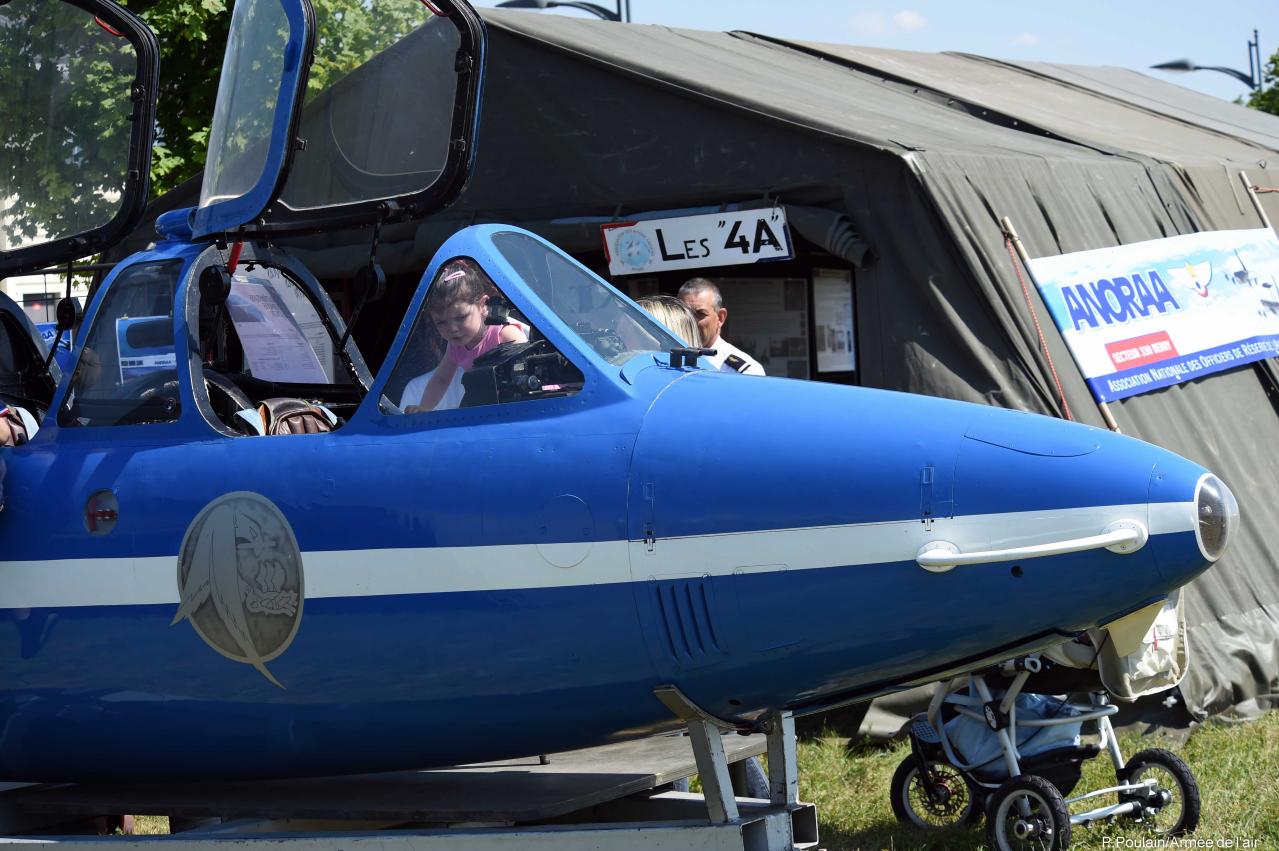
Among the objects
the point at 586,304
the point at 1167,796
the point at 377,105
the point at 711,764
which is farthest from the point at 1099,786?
the point at 377,105

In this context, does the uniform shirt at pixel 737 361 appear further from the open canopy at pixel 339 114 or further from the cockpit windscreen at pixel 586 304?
the cockpit windscreen at pixel 586 304

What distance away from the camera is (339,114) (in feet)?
16.9

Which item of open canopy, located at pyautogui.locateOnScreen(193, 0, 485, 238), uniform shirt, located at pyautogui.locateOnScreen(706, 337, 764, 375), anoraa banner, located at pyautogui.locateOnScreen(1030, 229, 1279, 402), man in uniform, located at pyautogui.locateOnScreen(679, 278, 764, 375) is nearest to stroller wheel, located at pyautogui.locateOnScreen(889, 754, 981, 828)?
uniform shirt, located at pyautogui.locateOnScreen(706, 337, 764, 375)

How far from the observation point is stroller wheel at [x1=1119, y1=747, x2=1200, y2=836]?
17.8 feet

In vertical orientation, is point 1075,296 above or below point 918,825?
above

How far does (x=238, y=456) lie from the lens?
161 inches

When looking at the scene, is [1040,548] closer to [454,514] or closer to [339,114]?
[454,514]

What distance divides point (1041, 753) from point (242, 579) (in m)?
3.12

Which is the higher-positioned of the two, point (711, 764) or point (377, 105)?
point (377, 105)

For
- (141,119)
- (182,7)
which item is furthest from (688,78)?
(182,7)

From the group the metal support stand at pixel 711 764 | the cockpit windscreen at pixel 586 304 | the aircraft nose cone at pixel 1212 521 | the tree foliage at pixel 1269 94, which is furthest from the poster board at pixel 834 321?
the tree foliage at pixel 1269 94

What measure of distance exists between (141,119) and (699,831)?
11.6ft

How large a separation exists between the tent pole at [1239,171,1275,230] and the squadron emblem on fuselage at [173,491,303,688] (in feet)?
24.4

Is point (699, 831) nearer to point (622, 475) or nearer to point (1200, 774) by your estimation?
point (622, 475)
